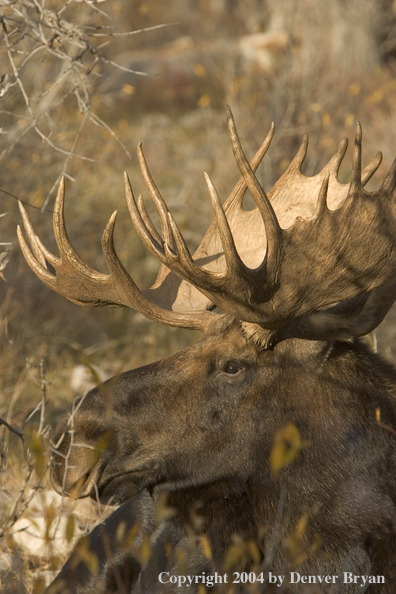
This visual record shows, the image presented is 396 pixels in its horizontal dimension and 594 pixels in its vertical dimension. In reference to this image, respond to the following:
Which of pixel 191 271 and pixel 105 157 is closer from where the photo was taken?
pixel 191 271

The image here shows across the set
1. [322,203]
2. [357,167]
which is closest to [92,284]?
[322,203]

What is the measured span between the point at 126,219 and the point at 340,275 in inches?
253

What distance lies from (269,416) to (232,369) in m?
0.24

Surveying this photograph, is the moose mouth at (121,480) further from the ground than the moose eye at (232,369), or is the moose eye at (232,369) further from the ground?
the moose eye at (232,369)

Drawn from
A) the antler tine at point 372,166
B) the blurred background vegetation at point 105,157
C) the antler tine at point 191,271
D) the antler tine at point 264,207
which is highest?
the blurred background vegetation at point 105,157

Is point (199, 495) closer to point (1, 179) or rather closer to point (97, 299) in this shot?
point (97, 299)

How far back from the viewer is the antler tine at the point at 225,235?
2.54 metres

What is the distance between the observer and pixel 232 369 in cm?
306

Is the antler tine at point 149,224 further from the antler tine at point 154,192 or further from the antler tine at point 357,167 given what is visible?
the antler tine at point 357,167

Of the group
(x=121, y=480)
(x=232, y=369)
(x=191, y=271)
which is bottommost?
(x=121, y=480)

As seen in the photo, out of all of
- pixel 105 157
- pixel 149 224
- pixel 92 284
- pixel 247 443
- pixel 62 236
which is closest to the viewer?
pixel 247 443

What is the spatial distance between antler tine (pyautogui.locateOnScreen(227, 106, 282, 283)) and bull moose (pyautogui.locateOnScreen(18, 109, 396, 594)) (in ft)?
0.04

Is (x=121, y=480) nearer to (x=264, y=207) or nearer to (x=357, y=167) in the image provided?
(x=264, y=207)

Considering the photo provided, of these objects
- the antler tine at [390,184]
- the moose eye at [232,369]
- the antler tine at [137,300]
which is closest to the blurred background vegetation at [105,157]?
the antler tine at [137,300]
